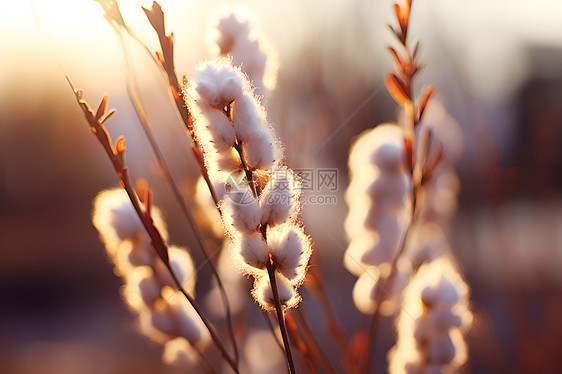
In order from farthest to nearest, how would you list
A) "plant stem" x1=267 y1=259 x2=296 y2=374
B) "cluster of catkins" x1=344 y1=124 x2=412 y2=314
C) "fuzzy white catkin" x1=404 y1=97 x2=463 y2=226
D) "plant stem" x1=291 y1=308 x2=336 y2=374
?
"fuzzy white catkin" x1=404 y1=97 x2=463 y2=226 < "cluster of catkins" x1=344 y1=124 x2=412 y2=314 < "plant stem" x1=291 y1=308 x2=336 y2=374 < "plant stem" x1=267 y1=259 x2=296 y2=374

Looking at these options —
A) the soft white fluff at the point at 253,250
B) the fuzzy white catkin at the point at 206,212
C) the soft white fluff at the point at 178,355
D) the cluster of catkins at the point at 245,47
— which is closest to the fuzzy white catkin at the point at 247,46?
the cluster of catkins at the point at 245,47

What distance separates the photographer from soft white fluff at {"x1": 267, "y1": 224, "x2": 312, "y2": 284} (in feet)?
1.14

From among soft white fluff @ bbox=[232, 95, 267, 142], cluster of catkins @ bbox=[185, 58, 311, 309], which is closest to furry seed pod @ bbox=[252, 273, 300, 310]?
cluster of catkins @ bbox=[185, 58, 311, 309]

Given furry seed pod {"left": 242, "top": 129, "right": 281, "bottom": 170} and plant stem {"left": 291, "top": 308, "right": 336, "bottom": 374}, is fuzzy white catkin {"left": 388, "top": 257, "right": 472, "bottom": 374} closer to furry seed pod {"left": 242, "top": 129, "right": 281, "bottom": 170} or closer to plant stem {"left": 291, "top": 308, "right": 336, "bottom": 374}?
plant stem {"left": 291, "top": 308, "right": 336, "bottom": 374}

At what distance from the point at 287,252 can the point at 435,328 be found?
239 mm

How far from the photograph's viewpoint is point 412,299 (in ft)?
1.76

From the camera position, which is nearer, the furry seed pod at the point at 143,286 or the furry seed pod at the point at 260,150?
the furry seed pod at the point at 260,150

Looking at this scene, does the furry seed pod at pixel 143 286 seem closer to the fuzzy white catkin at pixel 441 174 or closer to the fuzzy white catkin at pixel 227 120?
the fuzzy white catkin at pixel 227 120

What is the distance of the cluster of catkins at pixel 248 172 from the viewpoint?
339mm

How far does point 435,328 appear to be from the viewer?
494 millimetres

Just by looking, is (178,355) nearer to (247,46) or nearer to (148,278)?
(148,278)

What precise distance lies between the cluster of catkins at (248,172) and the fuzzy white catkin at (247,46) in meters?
0.18

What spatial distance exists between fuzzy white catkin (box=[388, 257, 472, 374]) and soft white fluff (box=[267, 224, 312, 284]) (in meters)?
0.21

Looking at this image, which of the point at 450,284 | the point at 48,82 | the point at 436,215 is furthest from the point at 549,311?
the point at 48,82
